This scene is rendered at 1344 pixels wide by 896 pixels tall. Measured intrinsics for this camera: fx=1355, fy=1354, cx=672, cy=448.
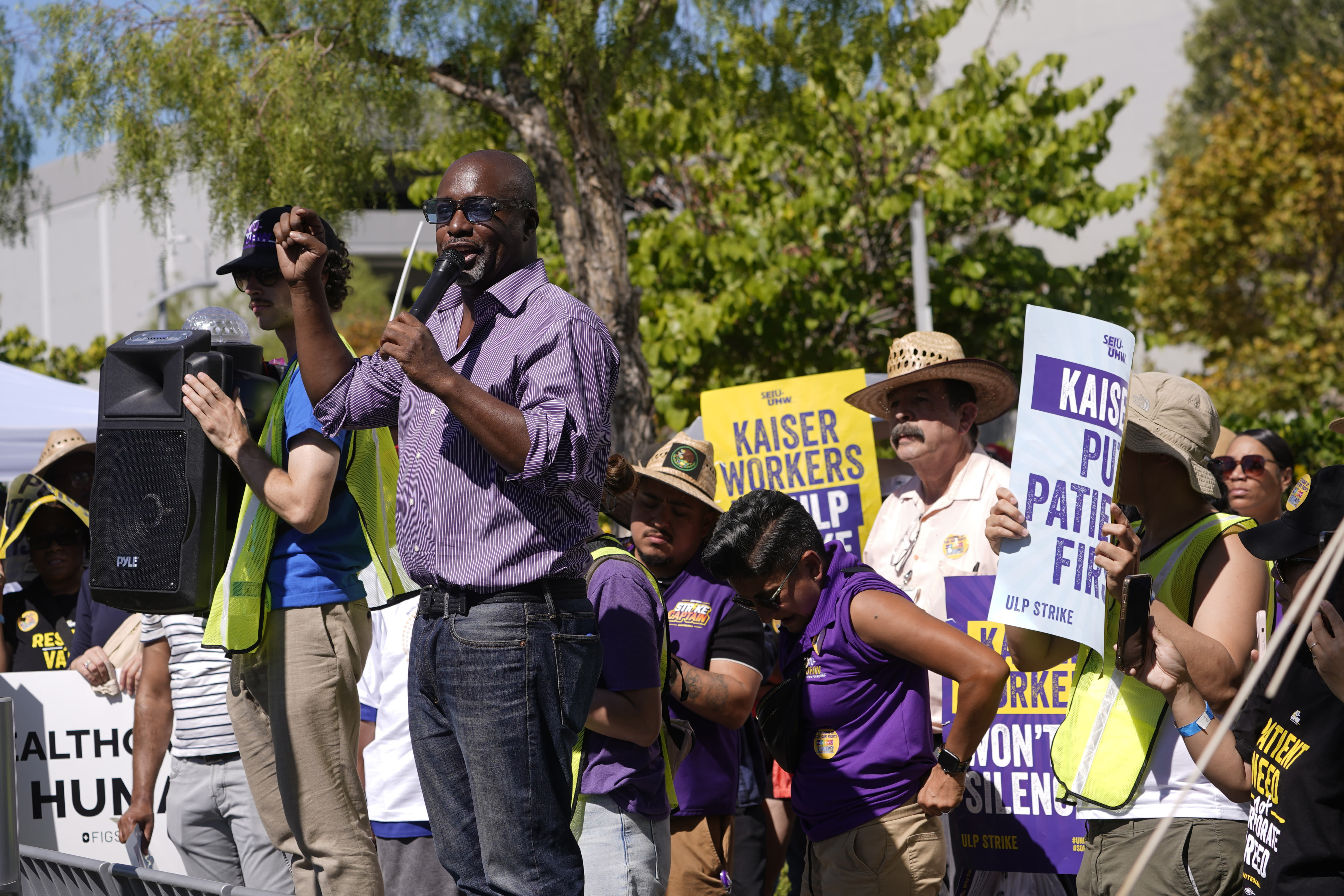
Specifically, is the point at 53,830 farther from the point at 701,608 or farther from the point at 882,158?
the point at 882,158

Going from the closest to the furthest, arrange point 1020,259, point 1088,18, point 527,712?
point 527,712
point 1020,259
point 1088,18

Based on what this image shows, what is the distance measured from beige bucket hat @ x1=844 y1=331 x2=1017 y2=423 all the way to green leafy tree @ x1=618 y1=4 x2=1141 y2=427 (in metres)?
6.83

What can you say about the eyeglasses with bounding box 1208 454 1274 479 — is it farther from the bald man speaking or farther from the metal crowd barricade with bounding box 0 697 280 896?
the metal crowd barricade with bounding box 0 697 280 896

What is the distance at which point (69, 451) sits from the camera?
652 cm

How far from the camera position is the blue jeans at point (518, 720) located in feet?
8.52

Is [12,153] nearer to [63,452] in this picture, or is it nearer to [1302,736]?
[63,452]

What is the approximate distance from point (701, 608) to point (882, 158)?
10.1m

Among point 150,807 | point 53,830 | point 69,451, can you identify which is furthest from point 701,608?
point 69,451

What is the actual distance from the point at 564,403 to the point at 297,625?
3.67ft

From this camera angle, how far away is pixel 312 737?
330 cm

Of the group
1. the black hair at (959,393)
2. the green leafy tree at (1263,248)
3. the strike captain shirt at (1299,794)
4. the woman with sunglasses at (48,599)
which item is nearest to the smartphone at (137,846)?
the woman with sunglasses at (48,599)

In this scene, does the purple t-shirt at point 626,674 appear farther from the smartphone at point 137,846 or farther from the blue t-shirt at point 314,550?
the smartphone at point 137,846

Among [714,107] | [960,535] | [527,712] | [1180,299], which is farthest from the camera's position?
[1180,299]

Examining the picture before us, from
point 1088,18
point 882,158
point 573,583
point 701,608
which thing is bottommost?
point 701,608
